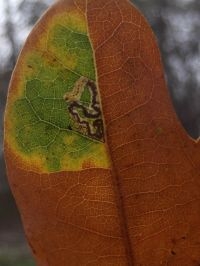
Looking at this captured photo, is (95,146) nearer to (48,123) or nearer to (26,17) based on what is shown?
(48,123)

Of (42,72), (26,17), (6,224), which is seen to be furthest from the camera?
(6,224)

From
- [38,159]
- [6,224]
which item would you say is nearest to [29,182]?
[38,159]

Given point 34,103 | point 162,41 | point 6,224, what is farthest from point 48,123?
point 6,224

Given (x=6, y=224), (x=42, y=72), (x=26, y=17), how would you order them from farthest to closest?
(x=6, y=224)
(x=26, y=17)
(x=42, y=72)

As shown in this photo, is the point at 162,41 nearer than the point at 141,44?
No

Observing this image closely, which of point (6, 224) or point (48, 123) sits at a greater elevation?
point (48, 123)

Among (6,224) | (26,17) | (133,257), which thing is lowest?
(6,224)

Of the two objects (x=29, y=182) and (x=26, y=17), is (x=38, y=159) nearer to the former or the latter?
(x=29, y=182)
